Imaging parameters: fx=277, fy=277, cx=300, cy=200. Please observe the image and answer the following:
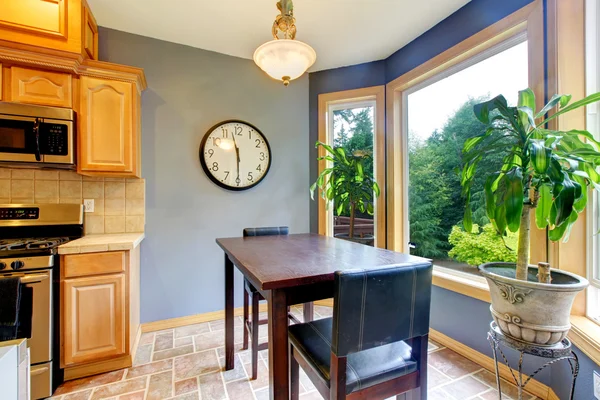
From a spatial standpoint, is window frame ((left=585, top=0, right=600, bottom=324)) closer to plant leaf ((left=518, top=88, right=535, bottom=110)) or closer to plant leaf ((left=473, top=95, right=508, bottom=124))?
plant leaf ((left=518, top=88, right=535, bottom=110))

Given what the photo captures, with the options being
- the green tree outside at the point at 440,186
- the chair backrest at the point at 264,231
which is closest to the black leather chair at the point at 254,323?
the chair backrest at the point at 264,231

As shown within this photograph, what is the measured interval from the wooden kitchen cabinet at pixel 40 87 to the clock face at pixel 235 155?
1.07 metres

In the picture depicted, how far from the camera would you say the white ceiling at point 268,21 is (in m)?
2.14

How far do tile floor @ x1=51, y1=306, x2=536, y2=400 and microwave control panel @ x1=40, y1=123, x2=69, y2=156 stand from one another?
1.61 meters

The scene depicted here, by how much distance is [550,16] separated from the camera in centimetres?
159

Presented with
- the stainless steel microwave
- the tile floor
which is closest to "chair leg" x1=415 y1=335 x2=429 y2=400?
the tile floor

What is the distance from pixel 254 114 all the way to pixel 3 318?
2483mm

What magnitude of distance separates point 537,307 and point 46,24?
131 inches

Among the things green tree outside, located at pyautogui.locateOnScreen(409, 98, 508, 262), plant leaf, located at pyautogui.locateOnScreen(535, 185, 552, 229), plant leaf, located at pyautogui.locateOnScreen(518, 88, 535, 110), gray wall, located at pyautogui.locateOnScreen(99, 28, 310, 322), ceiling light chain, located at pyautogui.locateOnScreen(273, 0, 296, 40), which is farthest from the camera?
gray wall, located at pyautogui.locateOnScreen(99, 28, 310, 322)

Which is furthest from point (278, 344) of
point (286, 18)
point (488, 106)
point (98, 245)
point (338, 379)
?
point (286, 18)

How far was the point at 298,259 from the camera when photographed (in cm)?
141

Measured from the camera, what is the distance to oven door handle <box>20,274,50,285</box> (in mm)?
1675

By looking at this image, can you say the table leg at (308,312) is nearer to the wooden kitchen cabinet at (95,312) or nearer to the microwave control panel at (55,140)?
the wooden kitchen cabinet at (95,312)

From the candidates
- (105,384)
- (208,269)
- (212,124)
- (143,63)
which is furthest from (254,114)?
(105,384)
